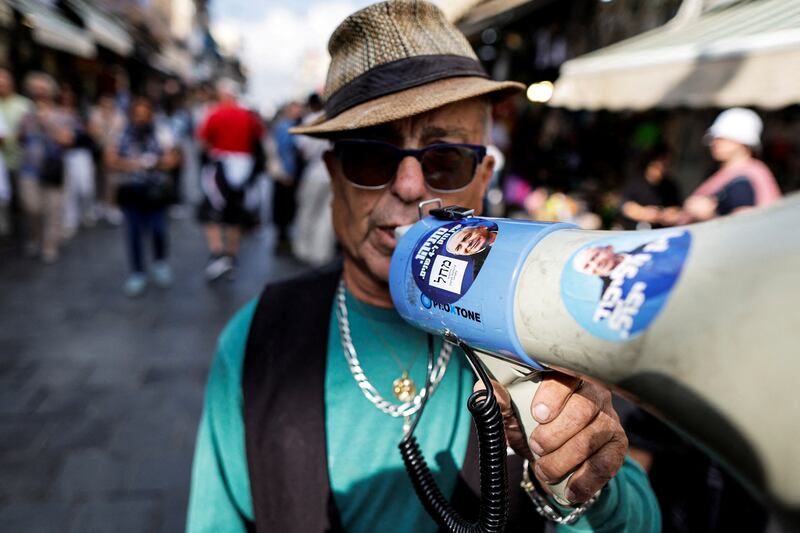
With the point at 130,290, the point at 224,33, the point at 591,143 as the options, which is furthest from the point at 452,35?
the point at 224,33

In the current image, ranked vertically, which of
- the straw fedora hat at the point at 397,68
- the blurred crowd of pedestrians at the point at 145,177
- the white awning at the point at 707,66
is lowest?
the blurred crowd of pedestrians at the point at 145,177

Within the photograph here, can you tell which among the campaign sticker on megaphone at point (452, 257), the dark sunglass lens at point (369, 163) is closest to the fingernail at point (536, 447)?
the campaign sticker on megaphone at point (452, 257)

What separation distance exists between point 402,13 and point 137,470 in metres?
2.85

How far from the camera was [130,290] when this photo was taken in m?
5.25

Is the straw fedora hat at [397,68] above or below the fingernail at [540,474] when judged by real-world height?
above

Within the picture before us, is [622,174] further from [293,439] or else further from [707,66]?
[293,439]

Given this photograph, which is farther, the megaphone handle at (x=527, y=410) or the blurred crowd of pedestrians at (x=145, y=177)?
the blurred crowd of pedestrians at (x=145, y=177)

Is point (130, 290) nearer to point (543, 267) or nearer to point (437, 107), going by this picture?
point (437, 107)

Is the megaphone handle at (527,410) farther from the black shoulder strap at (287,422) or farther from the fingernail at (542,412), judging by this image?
the black shoulder strap at (287,422)

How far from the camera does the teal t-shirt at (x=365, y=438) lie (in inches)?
45.0

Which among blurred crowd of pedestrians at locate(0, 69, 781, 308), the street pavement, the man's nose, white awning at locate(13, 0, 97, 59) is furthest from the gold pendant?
white awning at locate(13, 0, 97, 59)

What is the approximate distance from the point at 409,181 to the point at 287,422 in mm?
629

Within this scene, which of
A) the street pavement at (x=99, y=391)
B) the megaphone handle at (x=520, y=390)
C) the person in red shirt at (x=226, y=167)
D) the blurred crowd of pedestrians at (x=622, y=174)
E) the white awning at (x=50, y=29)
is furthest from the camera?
the white awning at (x=50, y=29)

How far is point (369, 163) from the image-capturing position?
117 cm
